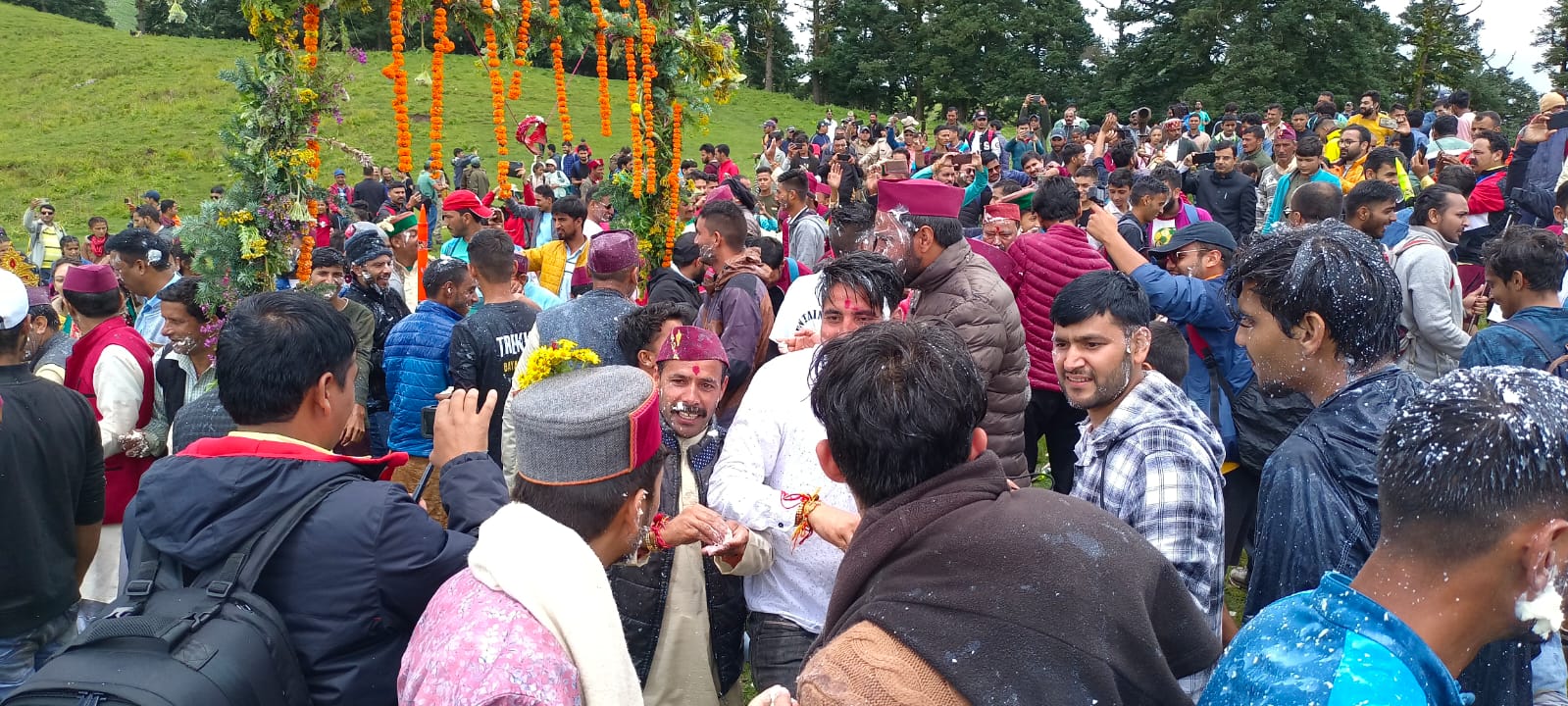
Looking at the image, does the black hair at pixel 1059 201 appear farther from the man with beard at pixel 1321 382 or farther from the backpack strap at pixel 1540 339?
the man with beard at pixel 1321 382

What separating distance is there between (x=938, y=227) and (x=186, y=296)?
3.79 m

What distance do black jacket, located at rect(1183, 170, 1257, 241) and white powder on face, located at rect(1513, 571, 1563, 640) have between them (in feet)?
30.4

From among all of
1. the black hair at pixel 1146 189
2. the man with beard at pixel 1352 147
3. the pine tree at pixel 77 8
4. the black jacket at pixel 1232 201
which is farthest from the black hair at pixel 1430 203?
the pine tree at pixel 77 8

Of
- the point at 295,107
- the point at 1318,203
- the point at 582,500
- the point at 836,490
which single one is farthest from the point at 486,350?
the point at 1318,203

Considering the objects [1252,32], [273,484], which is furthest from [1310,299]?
[1252,32]

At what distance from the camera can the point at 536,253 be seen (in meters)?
8.66

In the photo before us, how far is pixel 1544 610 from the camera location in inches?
60.4

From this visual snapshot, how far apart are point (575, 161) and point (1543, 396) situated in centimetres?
2133

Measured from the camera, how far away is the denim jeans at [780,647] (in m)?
3.31

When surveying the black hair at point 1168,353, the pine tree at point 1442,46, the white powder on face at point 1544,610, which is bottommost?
the black hair at point 1168,353

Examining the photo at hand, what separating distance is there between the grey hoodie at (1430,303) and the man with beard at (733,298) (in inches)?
140

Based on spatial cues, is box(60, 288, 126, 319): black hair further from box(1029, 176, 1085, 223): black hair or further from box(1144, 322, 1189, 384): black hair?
box(1029, 176, 1085, 223): black hair

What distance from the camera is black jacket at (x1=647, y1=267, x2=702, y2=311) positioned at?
20.3 feet

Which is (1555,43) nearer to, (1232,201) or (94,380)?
(1232,201)
